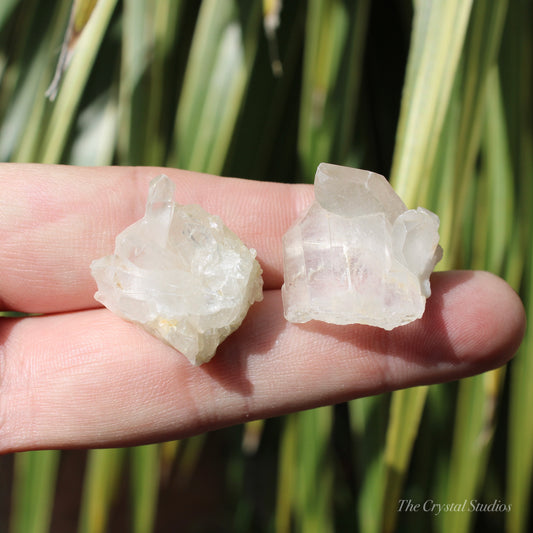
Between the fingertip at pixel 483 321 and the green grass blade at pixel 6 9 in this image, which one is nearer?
the fingertip at pixel 483 321

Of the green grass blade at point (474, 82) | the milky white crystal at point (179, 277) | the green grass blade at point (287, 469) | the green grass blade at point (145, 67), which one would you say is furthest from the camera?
the green grass blade at point (287, 469)

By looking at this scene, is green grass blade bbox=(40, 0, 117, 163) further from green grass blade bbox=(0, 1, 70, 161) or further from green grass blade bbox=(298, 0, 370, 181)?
green grass blade bbox=(298, 0, 370, 181)

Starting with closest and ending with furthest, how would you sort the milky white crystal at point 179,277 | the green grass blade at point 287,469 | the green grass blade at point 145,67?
the milky white crystal at point 179,277
the green grass blade at point 145,67
the green grass blade at point 287,469

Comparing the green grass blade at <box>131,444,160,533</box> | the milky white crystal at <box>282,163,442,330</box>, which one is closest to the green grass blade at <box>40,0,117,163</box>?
the milky white crystal at <box>282,163,442,330</box>

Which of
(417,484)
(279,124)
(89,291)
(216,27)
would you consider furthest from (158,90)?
(417,484)

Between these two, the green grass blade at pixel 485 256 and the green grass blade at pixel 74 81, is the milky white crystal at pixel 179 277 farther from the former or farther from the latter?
the green grass blade at pixel 485 256

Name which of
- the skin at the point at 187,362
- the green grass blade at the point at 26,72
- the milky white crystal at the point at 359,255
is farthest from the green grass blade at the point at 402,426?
the green grass blade at the point at 26,72
